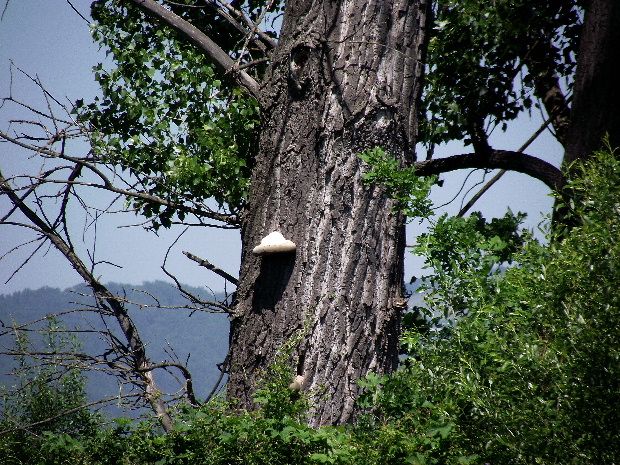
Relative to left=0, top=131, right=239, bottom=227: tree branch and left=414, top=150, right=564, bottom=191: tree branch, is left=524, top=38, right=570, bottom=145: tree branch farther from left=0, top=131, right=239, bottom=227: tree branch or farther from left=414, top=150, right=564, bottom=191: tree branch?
left=0, top=131, right=239, bottom=227: tree branch

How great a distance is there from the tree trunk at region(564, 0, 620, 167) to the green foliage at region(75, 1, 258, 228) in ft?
10.1

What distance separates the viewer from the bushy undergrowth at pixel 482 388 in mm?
3141

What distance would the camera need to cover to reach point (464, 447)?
359 centimetres

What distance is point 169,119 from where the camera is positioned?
7.79m

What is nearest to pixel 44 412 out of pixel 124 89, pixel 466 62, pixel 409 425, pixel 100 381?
pixel 124 89

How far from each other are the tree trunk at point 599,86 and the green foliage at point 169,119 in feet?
10.1

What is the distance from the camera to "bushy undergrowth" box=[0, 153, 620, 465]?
124 inches

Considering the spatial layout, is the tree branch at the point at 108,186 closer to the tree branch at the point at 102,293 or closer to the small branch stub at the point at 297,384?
the tree branch at the point at 102,293

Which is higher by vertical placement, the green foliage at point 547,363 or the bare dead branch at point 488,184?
the bare dead branch at point 488,184

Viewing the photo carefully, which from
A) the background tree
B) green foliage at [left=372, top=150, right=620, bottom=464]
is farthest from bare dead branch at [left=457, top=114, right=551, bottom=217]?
green foliage at [left=372, top=150, right=620, bottom=464]

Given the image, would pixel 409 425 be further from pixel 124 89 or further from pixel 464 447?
pixel 124 89

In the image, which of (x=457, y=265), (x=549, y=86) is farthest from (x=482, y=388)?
(x=549, y=86)

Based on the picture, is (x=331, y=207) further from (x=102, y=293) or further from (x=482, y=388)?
(x=102, y=293)

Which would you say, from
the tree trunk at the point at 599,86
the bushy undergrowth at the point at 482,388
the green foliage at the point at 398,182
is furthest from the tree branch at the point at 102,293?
the tree trunk at the point at 599,86
